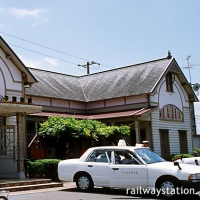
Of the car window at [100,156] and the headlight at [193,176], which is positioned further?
the car window at [100,156]

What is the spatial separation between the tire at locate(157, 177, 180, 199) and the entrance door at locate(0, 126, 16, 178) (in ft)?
25.4

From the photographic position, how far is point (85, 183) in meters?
12.2

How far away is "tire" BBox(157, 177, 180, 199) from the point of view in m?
10.4

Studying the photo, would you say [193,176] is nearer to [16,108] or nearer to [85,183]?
[85,183]

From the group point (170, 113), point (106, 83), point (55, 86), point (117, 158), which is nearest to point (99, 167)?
point (117, 158)

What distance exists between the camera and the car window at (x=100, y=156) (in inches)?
476

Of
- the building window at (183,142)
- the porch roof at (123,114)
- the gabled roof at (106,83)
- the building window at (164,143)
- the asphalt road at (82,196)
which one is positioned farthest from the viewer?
the building window at (183,142)

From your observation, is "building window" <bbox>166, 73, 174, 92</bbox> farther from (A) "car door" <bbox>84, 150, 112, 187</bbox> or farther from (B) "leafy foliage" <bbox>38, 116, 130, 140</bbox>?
(A) "car door" <bbox>84, 150, 112, 187</bbox>

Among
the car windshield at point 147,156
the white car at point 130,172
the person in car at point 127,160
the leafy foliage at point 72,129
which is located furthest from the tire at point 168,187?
the leafy foliage at point 72,129

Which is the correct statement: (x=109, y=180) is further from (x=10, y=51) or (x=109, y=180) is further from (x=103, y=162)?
(x=10, y=51)

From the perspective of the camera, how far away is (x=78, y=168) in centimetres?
1230

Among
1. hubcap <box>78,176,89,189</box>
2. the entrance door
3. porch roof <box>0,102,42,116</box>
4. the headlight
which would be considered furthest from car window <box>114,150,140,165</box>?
the entrance door

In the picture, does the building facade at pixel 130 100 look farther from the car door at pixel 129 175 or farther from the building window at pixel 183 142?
the car door at pixel 129 175

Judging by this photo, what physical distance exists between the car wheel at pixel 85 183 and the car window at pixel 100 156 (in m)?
0.60
